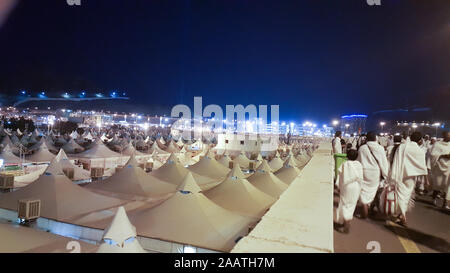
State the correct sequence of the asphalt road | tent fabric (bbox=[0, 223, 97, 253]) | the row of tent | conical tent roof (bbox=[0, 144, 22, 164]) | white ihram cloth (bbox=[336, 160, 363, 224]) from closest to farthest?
the asphalt road, white ihram cloth (bbox=[336, 160, 363, 224]), tent fabric (bbox=[0, 223, 97, 253]), the row of tent, conical tent roof (bbox=[0, 144, 22, 164])

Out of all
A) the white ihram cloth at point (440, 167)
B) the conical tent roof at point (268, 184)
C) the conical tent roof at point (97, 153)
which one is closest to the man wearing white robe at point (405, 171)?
the white ihram cloth at point (440, 167)

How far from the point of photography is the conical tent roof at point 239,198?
11.4 meters

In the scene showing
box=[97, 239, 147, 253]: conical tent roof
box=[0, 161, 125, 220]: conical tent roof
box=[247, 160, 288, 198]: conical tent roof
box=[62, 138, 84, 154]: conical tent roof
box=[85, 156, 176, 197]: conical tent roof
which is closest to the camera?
box=[97, 239, 147, 253]: conical tent roof

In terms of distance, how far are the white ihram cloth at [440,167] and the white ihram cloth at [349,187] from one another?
3.46 m

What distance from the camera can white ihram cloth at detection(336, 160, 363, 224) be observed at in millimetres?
4328

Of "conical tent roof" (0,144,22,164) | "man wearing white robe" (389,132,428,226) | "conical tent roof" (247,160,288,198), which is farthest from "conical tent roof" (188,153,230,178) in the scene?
"man wearing white robe" (389,132,428,226)

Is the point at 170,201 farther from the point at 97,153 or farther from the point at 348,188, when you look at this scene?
the point at 97,153

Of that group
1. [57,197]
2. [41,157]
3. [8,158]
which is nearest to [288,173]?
[57,197]

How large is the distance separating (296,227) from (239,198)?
9.46 meters

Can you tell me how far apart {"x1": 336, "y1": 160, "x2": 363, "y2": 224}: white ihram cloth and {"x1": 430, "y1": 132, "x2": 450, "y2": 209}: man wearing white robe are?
3.46 m

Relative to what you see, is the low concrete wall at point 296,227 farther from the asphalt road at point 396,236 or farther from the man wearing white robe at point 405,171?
the man wearing white robe at point 405,171

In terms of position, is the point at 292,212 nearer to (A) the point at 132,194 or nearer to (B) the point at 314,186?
(B) the point at 314,186

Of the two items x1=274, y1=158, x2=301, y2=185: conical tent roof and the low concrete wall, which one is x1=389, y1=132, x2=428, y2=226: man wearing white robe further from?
x1=274, y1=158, x2=301, y2=185: conical tent roof

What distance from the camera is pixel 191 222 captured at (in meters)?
8.75
